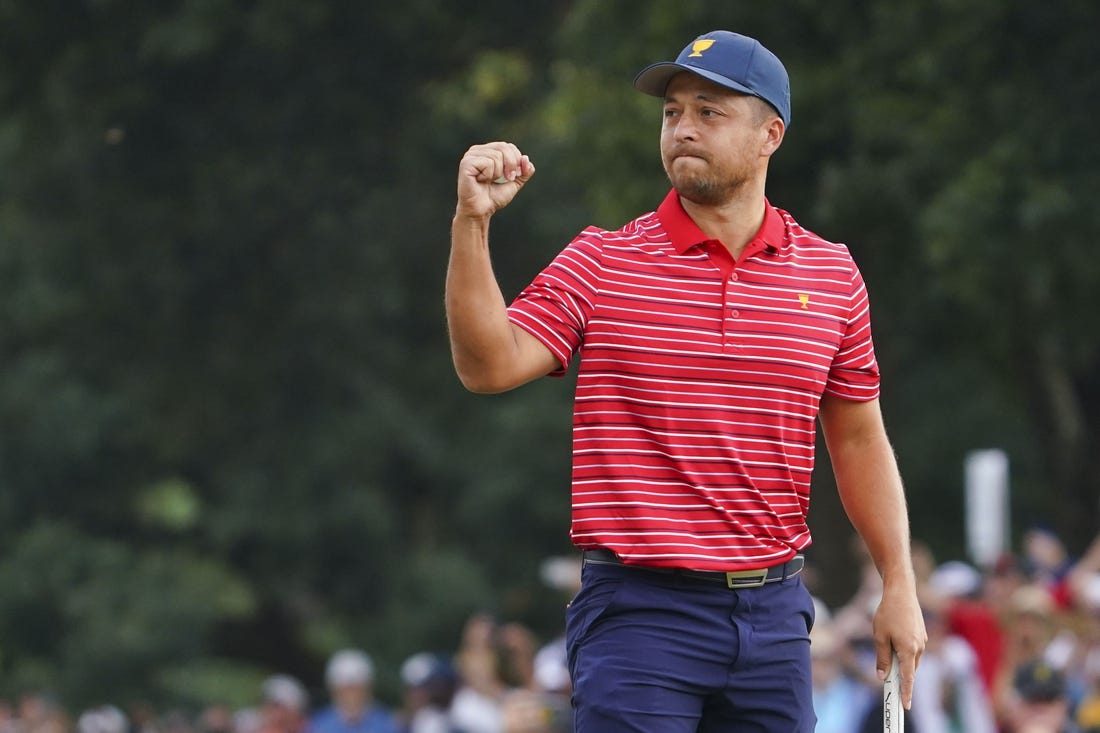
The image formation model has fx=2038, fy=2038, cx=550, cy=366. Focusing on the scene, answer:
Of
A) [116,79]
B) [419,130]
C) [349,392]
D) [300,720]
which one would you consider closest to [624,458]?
[300,720]

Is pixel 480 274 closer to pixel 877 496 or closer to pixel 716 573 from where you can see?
pixel 716 573

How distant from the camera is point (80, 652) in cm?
2642

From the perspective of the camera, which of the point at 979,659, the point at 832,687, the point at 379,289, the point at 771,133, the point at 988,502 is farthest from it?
the point at 379,289

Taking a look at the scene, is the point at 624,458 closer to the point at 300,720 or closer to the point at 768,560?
the point at 768,560

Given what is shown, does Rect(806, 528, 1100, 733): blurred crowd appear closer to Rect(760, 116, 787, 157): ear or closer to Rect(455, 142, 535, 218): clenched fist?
Rect(760, 116, 787, 157): ear

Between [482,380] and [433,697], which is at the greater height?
[482,380]

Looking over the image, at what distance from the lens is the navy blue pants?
176 inches

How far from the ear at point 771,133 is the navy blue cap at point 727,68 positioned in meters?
0.03

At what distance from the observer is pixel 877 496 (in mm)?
5008

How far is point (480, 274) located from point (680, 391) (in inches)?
21.6

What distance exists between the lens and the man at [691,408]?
14.8 feet

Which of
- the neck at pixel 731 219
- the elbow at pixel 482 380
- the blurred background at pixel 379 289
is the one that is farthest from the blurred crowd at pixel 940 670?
the elbow at pixel 482 380

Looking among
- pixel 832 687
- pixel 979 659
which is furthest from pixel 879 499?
pixel 979 659

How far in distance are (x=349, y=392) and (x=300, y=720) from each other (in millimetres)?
8482
